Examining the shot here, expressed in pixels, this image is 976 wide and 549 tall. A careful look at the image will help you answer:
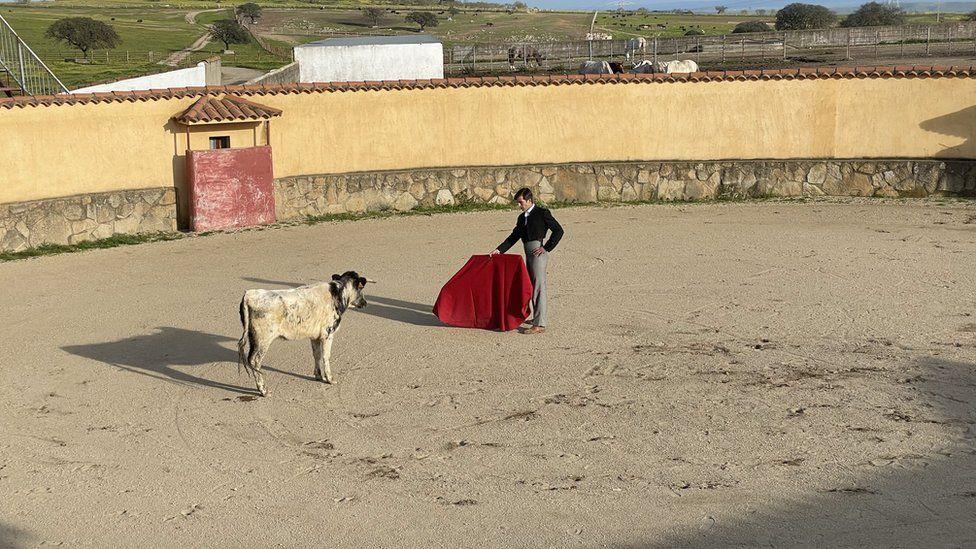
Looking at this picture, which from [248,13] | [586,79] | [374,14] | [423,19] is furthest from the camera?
[374,14]

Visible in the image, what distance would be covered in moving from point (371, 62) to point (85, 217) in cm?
1762

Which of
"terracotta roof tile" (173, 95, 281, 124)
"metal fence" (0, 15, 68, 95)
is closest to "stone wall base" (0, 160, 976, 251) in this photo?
"terracotta roof tile" (173, 95, 281, 124)

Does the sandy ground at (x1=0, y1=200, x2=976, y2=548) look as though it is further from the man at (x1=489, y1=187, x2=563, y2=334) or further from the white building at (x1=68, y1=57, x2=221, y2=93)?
the white building at (x1=68, y1=57, x2=221, y2=93)

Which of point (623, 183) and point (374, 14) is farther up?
point (374, 14)

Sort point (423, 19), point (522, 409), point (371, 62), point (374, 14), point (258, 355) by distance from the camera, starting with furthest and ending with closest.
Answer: point (374, 14), point (423, 19), point (371, 62), point (258, 355), point (522, 409)

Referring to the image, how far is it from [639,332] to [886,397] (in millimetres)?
3333

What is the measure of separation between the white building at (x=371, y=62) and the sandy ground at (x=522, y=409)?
745 inches

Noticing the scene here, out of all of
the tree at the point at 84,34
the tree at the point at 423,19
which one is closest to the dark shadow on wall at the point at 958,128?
the tree at the point at 84,34

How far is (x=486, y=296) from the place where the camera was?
14227 mm

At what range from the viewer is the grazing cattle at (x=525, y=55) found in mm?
56406

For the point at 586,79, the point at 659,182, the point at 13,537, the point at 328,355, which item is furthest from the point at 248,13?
the point at 13,537

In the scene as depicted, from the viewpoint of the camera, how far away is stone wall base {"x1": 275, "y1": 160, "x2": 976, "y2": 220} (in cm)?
2259

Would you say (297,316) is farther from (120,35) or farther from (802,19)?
(120,35)

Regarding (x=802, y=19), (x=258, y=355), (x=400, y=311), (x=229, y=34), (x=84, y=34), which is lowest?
(x=400, y=311)
